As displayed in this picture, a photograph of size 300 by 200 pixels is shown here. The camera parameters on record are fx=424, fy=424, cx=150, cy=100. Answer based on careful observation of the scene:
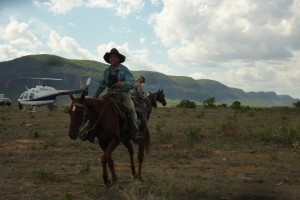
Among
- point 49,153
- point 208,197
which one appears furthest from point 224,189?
point 49,153

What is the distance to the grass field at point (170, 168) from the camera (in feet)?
29.9

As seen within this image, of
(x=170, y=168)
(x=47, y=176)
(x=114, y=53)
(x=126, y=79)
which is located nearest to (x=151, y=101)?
(x=170, y=168)

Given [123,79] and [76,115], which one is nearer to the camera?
[76,115]

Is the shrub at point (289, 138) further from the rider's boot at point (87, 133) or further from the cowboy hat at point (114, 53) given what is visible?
the rider's boot at point (87, 133)

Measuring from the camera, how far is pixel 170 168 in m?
12.7

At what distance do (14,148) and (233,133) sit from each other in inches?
391

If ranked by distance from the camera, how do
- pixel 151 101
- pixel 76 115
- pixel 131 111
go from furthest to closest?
pixel 151 101 < pixel 131 111 < pixel 76 115

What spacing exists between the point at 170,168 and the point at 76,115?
16.3 feet

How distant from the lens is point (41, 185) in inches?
389

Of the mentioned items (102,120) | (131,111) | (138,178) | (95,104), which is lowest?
(138,178)

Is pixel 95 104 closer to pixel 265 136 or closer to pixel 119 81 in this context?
pixel 119 81

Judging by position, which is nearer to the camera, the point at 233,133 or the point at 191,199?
the point at 191,199

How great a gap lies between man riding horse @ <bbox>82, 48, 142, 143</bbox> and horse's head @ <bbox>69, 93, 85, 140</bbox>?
1161mm

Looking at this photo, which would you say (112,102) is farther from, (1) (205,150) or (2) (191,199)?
(1) (205,150)
